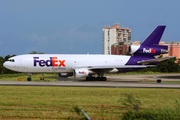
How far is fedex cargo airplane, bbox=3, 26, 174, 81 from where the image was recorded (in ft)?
126

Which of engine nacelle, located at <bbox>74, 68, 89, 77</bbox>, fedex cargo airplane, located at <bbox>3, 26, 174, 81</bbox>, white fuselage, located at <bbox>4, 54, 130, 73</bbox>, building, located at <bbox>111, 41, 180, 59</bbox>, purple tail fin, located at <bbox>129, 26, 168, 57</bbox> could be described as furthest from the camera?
building, located at <bbox>111, 41, 180, 59</bbox>

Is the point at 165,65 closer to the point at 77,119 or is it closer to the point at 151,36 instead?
the point at 151,36

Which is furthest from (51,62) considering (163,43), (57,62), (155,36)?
(163,43)

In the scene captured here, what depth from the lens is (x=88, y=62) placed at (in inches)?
1620

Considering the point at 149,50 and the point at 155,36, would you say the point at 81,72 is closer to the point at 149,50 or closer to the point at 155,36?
the point at 149,50

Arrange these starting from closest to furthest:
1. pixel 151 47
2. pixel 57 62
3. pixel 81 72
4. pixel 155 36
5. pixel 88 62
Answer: pixel 81 72
pixel 57 62
pixel 88 62
pixel 155 36
pixel 151 47

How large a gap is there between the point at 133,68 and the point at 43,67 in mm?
16086

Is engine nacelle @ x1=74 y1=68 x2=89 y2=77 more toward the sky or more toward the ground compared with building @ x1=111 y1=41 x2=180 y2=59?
more toward the ground

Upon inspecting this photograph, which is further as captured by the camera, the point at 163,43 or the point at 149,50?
the point at 163,43

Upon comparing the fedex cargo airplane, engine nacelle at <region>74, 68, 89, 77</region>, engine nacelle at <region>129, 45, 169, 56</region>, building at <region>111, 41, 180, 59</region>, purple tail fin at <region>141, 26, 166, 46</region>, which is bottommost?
engine nacelle at <region>74, 68, 89, 77</region>

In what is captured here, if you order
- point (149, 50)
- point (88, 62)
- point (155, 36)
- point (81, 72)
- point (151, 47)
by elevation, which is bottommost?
point (81, 72)

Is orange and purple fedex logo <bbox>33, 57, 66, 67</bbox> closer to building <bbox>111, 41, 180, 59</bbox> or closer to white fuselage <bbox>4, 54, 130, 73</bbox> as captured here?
white fuselage <bbox>4, 54, 130, 73</bbox>

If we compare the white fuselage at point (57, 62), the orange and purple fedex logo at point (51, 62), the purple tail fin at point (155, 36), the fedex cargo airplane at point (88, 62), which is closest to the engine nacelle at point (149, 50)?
the fedex cargo airplane at point (88, 62)

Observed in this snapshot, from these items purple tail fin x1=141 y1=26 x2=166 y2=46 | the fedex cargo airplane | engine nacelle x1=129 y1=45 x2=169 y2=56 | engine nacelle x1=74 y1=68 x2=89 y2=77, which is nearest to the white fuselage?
the fedex cargo airplane
